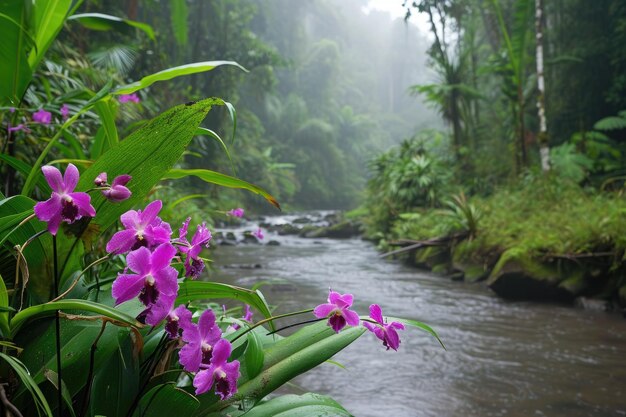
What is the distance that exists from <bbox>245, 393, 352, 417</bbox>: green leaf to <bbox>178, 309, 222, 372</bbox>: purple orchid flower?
0.74ft

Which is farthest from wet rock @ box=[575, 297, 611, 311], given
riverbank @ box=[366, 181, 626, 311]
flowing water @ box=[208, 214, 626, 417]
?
flowing water @ box=[208, 214, 626, 417]

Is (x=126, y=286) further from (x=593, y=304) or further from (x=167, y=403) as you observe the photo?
(x=593, y=304)

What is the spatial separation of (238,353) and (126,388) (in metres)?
0.20

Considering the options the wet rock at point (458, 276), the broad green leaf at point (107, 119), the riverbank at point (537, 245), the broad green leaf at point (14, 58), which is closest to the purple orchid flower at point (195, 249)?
the broad green leaf at point (107, 119)

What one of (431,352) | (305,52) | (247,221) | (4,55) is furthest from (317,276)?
(305,52)

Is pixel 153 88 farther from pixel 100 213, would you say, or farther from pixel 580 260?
pixel 100 213

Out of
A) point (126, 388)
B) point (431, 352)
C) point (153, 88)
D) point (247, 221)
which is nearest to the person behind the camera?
point (126, 388)

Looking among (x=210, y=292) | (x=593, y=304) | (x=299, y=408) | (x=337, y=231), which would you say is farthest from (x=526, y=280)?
(x=337, y=231)

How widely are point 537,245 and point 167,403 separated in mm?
4609

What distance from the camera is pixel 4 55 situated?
1020mm

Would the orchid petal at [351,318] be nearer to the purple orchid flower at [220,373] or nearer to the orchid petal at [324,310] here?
the orchid petal at [324,310]

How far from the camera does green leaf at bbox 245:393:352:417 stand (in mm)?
749

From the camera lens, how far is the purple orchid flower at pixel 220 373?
1.90 ft

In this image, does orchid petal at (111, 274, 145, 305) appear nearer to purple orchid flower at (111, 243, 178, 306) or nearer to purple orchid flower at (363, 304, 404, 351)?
purple orchid flower at (111, 243, 178, 306)
